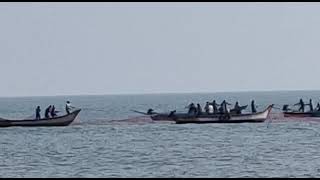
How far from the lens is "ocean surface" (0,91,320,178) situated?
32.8m

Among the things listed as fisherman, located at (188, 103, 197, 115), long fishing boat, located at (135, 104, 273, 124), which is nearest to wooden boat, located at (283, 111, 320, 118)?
long fishing boat, located at (135, 104, 273, 124)

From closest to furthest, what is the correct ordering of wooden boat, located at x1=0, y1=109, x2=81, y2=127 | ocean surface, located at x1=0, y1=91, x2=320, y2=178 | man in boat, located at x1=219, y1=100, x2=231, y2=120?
Result: 1. ocean surface, located at x1=0, y1=91, x2=320, y2=178
2. man in boat, located at x1=219, y1=100, x2=231, y2=120
3. wooden boat, located at x1=0, y1=109, x2=81, y2=127

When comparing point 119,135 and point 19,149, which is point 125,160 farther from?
point 119,135

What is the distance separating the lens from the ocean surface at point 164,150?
32781mm

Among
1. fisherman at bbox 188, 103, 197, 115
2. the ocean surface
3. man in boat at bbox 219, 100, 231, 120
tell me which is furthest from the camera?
fisherman at bbox 188, 103, 197, 115

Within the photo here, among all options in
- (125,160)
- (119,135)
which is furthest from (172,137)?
(125,160)

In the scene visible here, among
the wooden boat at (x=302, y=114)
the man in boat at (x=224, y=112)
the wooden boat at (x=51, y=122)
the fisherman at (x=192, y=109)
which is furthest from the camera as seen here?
the wooden boat at (x=302, y=114)

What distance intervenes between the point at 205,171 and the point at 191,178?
3047 mm

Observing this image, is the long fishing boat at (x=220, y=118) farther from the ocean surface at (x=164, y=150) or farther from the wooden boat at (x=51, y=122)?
the wooden boat at (x=51, y=122)

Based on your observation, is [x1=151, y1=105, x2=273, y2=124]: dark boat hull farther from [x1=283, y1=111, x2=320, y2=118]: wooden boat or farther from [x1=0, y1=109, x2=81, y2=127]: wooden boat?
[x1=0, y1=109, x2=81, y2=127]: wooden boat

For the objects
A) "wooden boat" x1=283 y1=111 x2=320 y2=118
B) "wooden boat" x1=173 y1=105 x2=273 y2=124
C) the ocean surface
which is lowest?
the ocean surface

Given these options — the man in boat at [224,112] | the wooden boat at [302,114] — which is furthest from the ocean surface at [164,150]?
the man in boat at [224,112]

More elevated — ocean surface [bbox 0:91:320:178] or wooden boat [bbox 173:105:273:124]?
wooden boat [bbox 173:105:273:124]

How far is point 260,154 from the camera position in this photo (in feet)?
128
